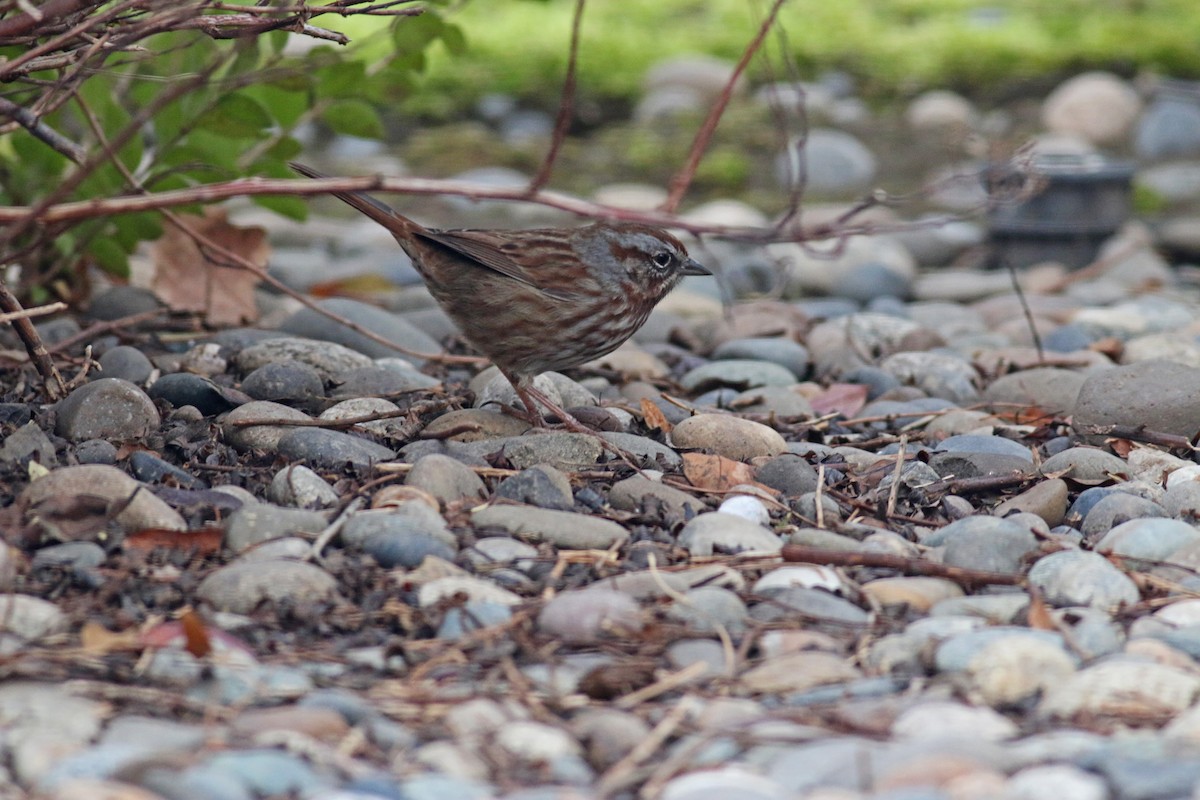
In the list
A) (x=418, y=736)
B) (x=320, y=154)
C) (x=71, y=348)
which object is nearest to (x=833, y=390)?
(x=71, y=348)

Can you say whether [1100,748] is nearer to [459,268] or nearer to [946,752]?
[946,752]

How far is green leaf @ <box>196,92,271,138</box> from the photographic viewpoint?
17.9 ft

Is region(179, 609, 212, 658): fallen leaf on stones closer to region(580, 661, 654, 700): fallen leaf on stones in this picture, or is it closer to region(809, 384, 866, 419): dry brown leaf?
region(580, 661, 654, 700): fallen leaf on stones

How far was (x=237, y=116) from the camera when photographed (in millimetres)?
5469

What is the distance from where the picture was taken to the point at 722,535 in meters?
3.86

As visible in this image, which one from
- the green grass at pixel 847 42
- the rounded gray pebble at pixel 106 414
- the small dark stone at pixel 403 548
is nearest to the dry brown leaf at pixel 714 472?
the small dark stone at pixel 403 548

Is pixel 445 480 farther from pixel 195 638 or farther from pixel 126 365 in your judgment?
pixel 126 365

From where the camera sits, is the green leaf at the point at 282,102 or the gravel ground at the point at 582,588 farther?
the green leaf at the point at 282,102

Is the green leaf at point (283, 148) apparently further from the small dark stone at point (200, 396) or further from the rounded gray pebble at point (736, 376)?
the rounded gray pebble at point (736, 376)

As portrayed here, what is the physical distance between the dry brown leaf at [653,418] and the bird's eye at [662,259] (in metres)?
0.75

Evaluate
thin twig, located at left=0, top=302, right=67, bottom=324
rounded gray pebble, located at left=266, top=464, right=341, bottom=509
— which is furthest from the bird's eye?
thin twig, located at left=0, top=302, right=67, bottom=324

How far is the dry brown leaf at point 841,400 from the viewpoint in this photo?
5.62 meters

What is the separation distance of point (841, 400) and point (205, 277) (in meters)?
2.80

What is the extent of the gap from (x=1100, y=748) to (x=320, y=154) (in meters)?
10.6
